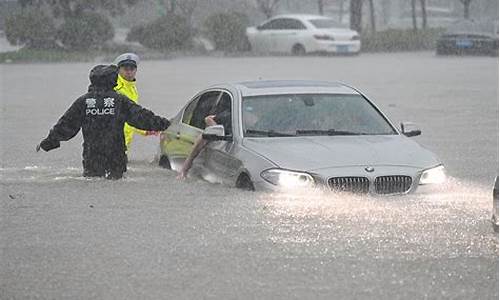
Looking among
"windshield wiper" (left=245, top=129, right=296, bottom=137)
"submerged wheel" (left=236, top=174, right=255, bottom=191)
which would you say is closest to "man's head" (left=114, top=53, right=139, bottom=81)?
"windshield wiper" (left=245, top=129, right=296, bottom=137)

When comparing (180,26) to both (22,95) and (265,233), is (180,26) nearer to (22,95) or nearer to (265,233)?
(22,95)

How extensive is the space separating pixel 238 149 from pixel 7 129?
9.34 m

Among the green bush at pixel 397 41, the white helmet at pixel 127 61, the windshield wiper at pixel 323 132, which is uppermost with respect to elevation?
the white helmet at pixel 127 61

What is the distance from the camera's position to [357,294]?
26.7ft

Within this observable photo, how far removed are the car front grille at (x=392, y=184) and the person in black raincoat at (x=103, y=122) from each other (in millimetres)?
2655

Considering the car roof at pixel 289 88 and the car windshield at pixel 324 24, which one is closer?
the car roof at pixel 289 88

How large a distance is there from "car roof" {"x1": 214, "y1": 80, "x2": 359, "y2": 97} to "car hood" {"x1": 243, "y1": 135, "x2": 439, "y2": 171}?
881mm

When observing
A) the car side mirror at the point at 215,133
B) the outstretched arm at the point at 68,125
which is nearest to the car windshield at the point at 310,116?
the car side mirror at the point at 215,133

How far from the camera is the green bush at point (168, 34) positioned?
1967 inches

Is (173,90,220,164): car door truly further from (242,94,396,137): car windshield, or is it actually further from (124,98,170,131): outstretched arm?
(242,94,396,137): car windshield

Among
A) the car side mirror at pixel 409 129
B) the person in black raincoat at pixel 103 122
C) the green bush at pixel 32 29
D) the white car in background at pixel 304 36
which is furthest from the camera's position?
the green bush at pixel 32 29

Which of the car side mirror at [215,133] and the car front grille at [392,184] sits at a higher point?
the car side mirror at [215,133]

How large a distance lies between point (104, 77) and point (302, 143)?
7.00 ft

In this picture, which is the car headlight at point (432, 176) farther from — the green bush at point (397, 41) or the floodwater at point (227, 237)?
the green bush at point (397, 41)
